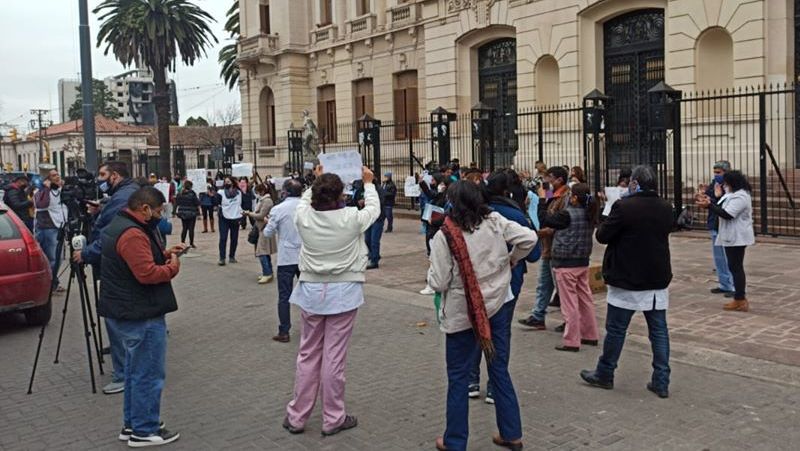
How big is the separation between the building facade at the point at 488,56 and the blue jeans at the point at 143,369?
1747 centimetres

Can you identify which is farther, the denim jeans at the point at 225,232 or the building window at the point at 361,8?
the building window at the point at 361,8

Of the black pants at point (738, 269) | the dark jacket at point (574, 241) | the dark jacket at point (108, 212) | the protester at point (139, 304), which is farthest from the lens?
the black pants at point (738, 269)

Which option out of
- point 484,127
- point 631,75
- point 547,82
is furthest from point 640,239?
point 547,82

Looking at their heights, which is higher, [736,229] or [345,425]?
[736,229]

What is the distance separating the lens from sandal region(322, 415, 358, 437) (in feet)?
17.9

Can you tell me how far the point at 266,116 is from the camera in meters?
39.5

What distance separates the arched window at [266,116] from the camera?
39250 millimetres

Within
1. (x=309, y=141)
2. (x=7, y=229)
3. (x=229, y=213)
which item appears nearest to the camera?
(x=7, y=229)

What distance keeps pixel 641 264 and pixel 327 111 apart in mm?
31345

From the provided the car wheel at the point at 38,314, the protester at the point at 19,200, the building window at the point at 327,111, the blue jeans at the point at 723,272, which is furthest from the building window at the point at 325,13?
the blue jeans at the point at 723,272

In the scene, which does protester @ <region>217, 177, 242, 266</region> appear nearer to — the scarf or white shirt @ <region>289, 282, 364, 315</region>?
white shirt @ <region>289, 282, 364, 315</region>

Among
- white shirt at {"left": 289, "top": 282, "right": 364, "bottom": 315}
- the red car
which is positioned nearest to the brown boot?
white shirt at {"left": 289, "top": 282, "right": 364, "bottom": 315}

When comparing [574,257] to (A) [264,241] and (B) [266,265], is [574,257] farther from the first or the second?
(B) [266,265]

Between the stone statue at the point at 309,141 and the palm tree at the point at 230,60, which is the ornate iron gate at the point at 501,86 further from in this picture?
the palm tree at the point at 230,60
